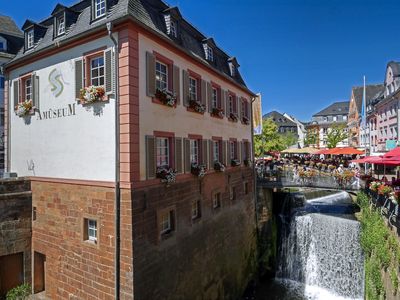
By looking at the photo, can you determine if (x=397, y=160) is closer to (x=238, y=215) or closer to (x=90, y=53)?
(x=238, y=215)

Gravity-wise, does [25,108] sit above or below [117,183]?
above

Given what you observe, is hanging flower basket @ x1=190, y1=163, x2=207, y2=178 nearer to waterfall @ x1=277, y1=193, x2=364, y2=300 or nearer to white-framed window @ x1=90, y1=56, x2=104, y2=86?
white-framed window @ x1=90, y1=56, x2=104, y2=86

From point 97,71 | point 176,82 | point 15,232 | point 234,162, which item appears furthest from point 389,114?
point 15,232

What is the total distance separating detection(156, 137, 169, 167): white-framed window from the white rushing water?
12.7m

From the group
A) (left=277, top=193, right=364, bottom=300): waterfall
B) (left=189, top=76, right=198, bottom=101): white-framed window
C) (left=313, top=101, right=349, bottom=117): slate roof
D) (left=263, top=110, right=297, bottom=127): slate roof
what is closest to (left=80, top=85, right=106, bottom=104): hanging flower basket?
(left=189, top=76, right=198, bottom=101): white-framed window

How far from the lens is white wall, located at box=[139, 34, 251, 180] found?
9.16 m

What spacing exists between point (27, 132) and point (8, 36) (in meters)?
12.5

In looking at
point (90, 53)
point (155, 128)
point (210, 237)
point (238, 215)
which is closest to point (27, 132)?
point (90, 53)

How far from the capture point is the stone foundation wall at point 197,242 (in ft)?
30.0

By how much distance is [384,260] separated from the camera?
10.9 meters

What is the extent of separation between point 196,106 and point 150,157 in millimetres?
3739

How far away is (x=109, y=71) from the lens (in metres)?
8.97

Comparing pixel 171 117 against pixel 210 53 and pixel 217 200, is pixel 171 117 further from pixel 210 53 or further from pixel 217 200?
pixel 210 53

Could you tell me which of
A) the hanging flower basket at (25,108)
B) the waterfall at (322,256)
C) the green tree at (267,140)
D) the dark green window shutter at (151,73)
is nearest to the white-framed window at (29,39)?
the hanging flower basket at (25,108)
